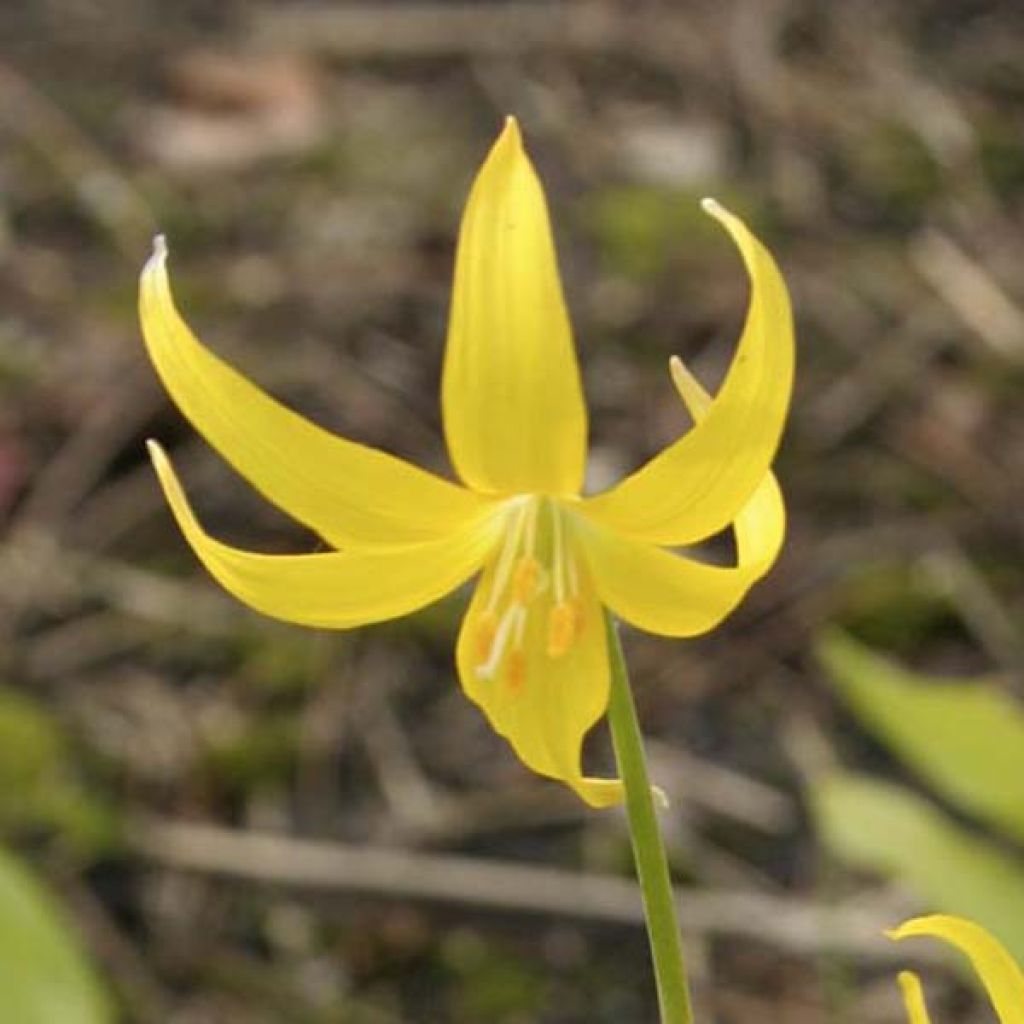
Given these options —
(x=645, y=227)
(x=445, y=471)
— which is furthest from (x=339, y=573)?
(x=645, y=227)

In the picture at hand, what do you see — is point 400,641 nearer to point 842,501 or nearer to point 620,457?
point 620,457

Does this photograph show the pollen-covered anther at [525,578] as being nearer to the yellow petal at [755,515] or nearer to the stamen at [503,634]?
the stamen at [503,634]

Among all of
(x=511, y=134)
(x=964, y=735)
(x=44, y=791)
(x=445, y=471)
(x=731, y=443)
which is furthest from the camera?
(x=445, y=471)

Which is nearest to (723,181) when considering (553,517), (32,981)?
(32,981)

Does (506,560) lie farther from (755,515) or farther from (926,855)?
(926,855)

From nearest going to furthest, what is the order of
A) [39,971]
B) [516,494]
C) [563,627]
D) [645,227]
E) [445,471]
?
[516,494]
[563,627]
[39,971]
[445,471]
[645,227]

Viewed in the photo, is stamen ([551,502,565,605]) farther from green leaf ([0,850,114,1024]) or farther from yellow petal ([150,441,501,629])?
green leaf ([0,850,114,1024])

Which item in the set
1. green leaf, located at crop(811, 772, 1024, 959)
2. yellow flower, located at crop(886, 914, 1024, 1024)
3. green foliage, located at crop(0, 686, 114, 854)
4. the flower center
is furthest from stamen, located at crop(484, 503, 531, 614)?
green foliage, located at crop(0, 686, 114, 854)
